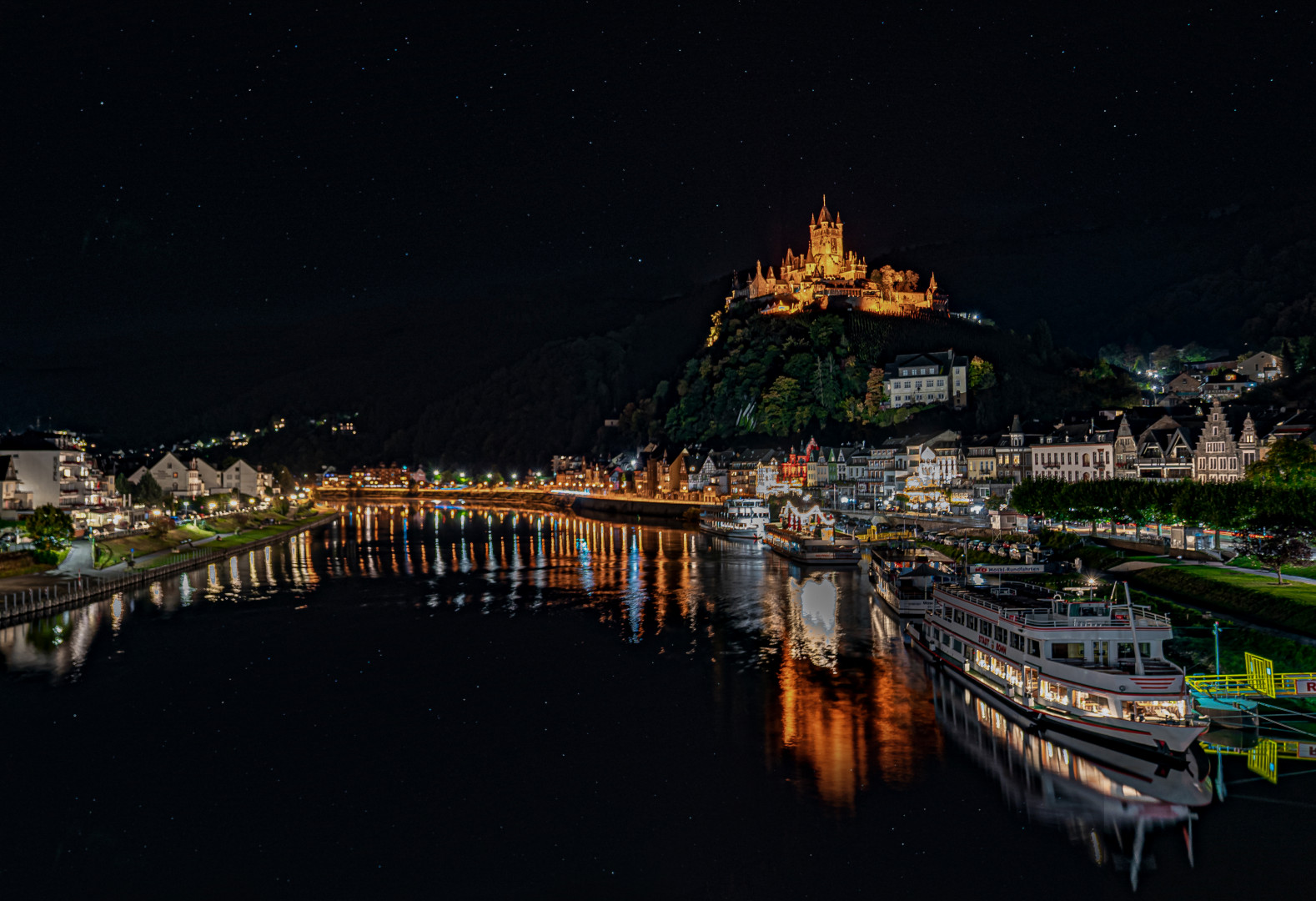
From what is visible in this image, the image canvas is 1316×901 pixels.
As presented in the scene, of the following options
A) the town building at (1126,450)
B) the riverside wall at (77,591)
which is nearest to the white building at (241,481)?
the riverside wall at (77,591)

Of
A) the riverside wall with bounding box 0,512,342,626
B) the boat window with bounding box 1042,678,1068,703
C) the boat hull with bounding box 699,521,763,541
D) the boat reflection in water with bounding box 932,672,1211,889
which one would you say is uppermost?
the riverside wall with bounding box 0,512,342,626

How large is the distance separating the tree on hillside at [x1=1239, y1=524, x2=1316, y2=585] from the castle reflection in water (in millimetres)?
16621

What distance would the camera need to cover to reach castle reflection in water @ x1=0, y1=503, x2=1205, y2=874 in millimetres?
27891

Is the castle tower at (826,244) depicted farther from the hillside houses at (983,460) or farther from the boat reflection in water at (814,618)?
the boat reflection in water at (814,618)

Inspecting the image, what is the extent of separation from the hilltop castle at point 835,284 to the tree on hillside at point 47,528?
13232 cm

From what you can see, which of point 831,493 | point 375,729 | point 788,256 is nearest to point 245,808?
point 375,729

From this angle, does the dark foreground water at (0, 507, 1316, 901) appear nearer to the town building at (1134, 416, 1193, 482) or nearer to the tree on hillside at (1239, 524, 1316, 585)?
the tree on hillside at (1239, 524, 1316, 585)

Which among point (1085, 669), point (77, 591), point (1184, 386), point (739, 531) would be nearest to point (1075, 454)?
point (739, 531)

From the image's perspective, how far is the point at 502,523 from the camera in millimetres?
136750

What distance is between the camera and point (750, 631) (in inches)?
1924

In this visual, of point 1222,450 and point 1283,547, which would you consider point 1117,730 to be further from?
point 1222,450

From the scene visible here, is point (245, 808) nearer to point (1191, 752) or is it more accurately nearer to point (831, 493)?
point (1191, 752)

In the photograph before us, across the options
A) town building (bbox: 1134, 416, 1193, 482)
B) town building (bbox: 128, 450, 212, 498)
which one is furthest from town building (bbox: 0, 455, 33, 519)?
town building (bbox: 1134, 416, 1193, 482)

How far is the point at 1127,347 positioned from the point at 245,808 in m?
201
